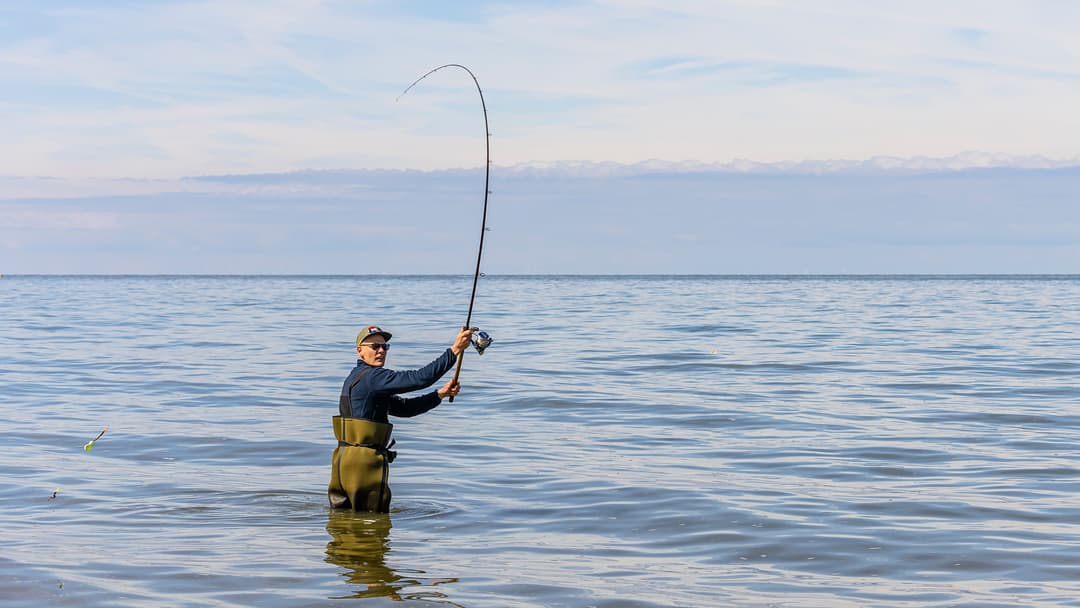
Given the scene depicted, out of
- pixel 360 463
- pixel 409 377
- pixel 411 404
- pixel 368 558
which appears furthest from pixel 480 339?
pixel 368 558

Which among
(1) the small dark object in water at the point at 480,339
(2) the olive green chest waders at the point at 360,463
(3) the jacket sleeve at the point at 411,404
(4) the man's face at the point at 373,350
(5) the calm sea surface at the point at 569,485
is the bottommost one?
(5) the calm sea surface at the point at 569,485

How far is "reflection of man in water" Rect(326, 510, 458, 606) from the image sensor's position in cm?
693

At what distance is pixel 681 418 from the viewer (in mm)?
14992

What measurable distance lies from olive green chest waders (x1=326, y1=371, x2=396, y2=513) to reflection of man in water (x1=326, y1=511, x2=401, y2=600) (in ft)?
0.35

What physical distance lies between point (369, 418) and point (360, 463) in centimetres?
37

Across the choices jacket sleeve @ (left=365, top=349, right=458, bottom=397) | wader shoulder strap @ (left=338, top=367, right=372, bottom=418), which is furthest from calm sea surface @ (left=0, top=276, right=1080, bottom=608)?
jacket sleeve @ (left=365, top=349, right=458, bottom=397)

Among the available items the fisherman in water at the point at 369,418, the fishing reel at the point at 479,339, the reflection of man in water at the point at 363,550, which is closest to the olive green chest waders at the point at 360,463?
the fisherman in water at the point at 369,418

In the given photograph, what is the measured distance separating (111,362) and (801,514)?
17.3m

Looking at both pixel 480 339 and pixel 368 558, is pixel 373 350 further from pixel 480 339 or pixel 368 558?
pixel 368 558

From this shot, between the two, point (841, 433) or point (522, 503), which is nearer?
point (522, 503)

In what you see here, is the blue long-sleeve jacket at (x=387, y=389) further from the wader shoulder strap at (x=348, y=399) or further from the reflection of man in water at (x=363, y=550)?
the reflection of man in water at (x=363, y=550)

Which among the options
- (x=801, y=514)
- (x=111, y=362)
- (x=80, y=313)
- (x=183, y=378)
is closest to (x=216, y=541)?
(x=801, y=514)

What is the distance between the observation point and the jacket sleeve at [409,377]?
25.1ft

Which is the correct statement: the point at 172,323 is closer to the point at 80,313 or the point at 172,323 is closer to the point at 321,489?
the point at 80,313
